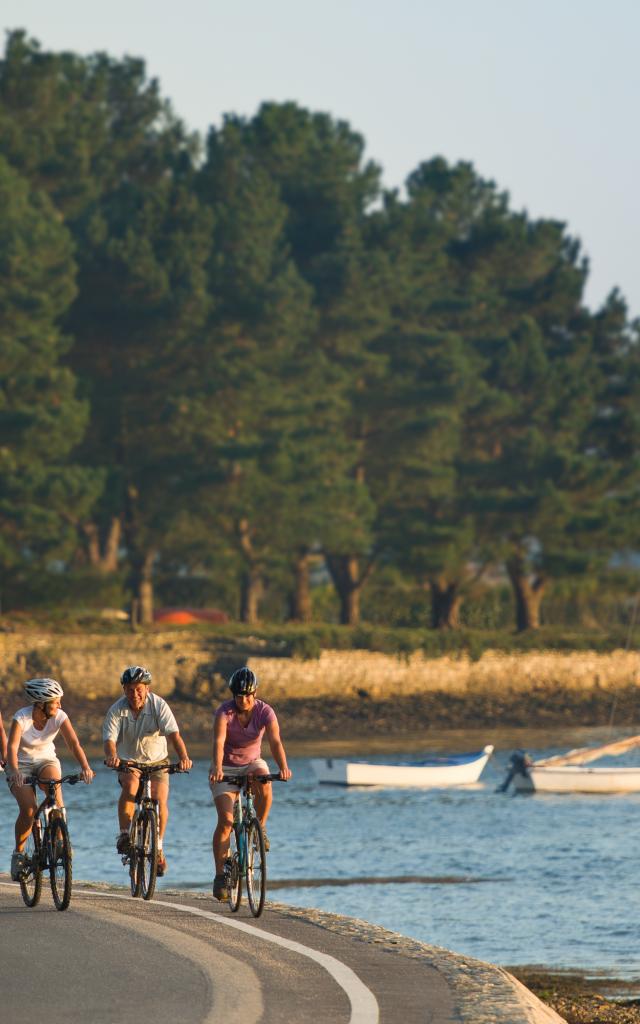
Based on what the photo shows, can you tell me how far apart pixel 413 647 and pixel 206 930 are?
5882cm

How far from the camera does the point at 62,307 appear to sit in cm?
6556

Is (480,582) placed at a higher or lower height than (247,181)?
lower

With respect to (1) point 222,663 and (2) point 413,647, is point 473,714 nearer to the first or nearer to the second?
(2) point 413,647

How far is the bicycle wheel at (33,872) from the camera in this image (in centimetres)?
1400

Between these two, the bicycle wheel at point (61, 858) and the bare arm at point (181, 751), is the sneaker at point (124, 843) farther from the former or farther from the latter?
the bare arm at point (181, 751)

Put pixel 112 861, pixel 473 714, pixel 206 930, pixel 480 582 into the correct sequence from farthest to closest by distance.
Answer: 1. pixel 480 582
2. pixel 473 714
3. pixel 112 861
4. pixel 206 930

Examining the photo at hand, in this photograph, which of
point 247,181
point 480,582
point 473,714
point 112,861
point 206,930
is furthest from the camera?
point 480,582

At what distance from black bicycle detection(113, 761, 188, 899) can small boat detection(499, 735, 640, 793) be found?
33.8 metres

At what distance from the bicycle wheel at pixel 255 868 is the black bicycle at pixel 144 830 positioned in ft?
2.73

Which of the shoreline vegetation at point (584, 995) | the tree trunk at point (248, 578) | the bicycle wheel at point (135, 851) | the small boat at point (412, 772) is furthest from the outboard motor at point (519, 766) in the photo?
the bicycle wheel at point (135, 851)

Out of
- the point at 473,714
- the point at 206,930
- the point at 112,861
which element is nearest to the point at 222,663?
the point at 473,714

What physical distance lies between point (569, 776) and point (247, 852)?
35.4m

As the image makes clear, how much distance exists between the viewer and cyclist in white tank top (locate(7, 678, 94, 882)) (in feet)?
45.5

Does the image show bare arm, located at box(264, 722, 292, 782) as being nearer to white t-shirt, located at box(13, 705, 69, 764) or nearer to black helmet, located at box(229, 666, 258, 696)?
black helmet, located at box(229, 666, 258, 696)
